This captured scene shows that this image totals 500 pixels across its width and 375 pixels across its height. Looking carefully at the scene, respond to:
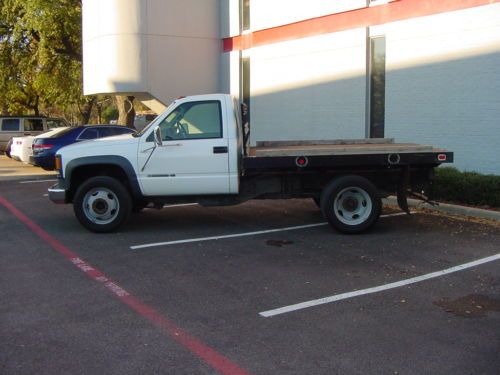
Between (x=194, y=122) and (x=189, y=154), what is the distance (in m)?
0.51

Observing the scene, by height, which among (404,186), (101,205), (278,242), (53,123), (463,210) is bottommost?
(278,242)

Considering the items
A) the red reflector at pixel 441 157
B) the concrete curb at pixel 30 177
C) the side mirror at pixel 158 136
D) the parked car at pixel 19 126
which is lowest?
the concrete curb at pixel 30 177

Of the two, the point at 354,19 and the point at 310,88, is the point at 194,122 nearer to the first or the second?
the point at 354,19

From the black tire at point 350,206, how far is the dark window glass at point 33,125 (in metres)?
18.6

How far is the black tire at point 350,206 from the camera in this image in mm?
8477

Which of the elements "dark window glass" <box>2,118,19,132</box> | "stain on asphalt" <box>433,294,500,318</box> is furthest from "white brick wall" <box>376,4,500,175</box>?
"dark window glass" <box>2,118,19,132</box>

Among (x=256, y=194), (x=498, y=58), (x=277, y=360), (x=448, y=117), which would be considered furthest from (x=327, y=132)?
(x=277, y=360)

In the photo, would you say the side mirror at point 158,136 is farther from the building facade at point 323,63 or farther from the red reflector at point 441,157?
the building facade at point 323,63

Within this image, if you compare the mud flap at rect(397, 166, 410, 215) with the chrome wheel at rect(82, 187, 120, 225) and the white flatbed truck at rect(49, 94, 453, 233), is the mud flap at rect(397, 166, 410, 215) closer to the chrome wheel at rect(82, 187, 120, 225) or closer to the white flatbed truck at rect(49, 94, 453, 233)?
the white flatbed truck at rect(49, 94, 453, 233)

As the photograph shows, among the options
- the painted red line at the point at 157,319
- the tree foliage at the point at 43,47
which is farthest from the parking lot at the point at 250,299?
the tree foliage at the point at 43,47

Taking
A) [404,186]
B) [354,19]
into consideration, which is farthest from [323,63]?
[404,186]

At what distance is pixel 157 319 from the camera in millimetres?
5070

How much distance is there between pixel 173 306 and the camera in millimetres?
5426

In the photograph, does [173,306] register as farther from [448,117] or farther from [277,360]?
[448,117]
